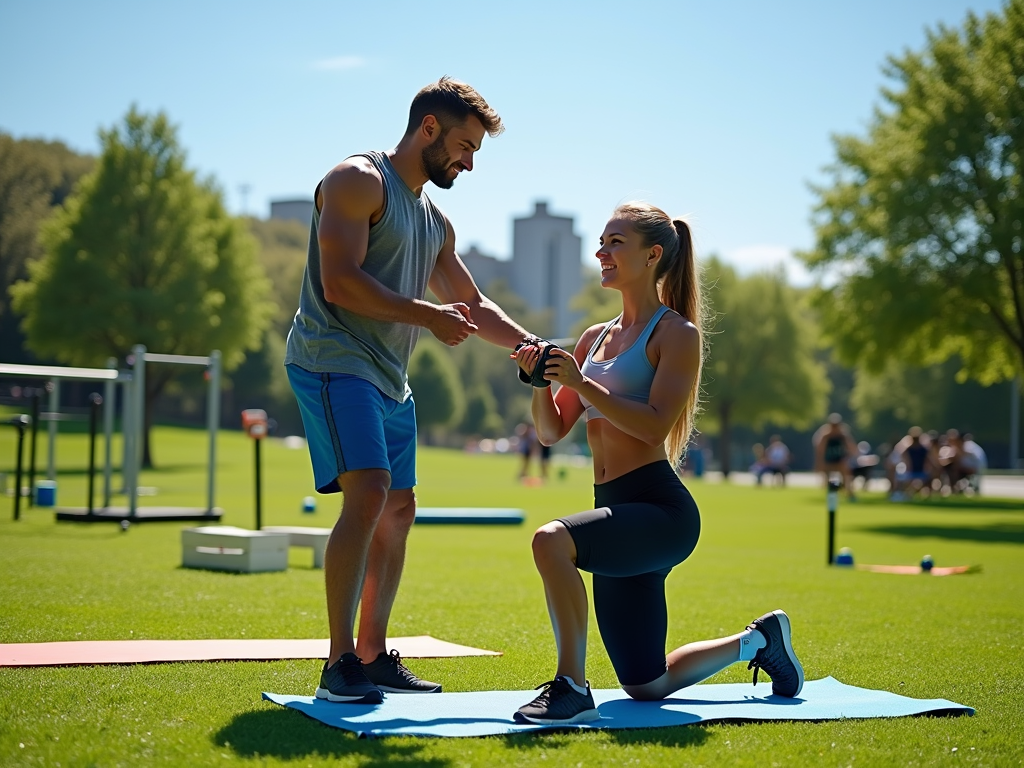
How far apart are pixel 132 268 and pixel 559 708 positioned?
123ft

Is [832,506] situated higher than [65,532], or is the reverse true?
[832,506]

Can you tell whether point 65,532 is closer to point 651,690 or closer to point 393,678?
point 393,678

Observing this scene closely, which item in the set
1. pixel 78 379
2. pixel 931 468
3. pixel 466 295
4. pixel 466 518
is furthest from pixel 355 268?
pixel 931 468

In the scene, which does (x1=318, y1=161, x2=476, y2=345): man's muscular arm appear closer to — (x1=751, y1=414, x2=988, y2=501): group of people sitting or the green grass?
the green grass

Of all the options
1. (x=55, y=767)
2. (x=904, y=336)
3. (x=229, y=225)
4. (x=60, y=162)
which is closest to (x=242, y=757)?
(x=55, y=767)

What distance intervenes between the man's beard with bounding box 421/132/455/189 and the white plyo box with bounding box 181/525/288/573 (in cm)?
603

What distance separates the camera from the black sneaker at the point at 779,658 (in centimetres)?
503

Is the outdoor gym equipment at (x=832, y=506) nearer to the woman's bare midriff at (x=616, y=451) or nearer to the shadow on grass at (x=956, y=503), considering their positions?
the woman's bare midriff at (x=616, y=451)

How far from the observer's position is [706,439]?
9531 cm

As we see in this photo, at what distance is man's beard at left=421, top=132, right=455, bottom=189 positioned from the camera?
16.8 ft

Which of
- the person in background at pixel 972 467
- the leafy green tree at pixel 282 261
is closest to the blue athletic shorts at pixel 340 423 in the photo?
the person in background at pixel 972 467

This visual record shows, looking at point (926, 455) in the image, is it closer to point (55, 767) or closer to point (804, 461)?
point (55, 767)

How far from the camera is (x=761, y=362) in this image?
59812mm

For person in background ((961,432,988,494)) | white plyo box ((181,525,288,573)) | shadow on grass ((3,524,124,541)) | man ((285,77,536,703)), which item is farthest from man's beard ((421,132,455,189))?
person in background ((961,432,988,494))
